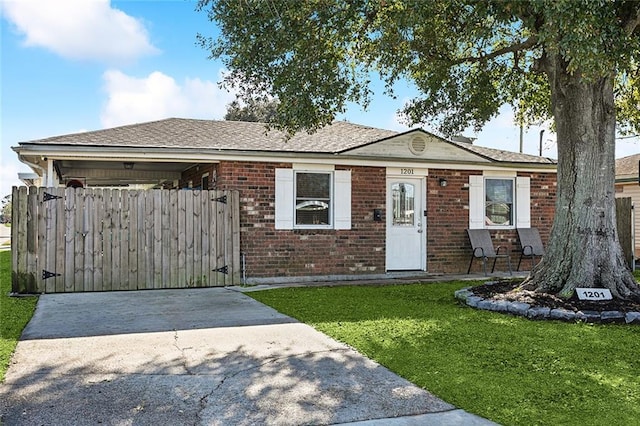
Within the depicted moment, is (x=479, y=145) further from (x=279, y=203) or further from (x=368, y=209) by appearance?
(x=279, y=203)

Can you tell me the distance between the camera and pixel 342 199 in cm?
1123

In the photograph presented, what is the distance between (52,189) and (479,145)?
1034cm

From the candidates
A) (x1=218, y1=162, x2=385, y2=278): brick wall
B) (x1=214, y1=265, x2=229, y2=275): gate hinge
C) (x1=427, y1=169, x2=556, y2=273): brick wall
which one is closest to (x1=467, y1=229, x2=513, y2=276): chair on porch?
(x1=427, y1=169, x2=556, y2=273): brick wall

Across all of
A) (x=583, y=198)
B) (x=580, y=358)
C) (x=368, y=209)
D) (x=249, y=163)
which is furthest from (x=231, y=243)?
(x=580, y=358)

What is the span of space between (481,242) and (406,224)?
1755 mm

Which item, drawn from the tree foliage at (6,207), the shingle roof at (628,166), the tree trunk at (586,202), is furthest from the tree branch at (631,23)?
the tree foliage at (6,207)

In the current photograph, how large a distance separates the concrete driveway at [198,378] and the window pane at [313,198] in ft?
14.3

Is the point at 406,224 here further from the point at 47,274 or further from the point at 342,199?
the point at 47,274

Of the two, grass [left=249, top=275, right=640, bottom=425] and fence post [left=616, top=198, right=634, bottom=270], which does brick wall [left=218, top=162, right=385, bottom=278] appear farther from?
fence post [left=616, top=198, right=634, bottom=270]

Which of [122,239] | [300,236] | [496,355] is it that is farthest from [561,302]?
[122,239]

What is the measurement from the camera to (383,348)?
531 centimetres

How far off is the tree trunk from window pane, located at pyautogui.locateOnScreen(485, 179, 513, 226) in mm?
4488

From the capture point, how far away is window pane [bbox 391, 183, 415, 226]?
11836 millimetres

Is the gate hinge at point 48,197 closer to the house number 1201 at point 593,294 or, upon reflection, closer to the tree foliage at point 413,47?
the tree foliage at point 413,47
